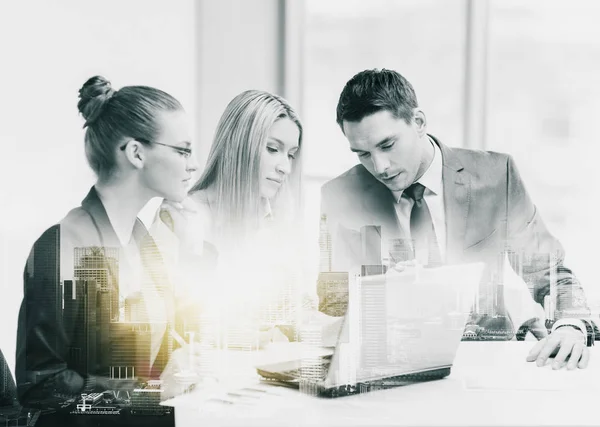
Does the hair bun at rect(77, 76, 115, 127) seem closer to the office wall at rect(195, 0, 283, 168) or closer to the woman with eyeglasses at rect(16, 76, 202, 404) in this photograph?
the woman with eyeglasses at rect(16, 76, 202, 404)

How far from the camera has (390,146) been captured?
2.40m

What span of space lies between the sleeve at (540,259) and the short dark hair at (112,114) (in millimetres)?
1229

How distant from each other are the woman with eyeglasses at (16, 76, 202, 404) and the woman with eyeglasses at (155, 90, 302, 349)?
10 centimetres

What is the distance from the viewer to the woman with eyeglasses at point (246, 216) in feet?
7.83

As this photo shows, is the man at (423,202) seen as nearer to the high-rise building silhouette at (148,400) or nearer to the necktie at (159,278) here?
the necktie at (159,278)

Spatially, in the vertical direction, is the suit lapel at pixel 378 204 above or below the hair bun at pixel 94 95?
below

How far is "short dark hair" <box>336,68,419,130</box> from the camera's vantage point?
2389 millimetres

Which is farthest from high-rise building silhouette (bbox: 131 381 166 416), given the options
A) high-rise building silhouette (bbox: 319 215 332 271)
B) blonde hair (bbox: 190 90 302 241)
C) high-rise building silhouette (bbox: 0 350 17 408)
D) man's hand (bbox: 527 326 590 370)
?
man's hand (bbox: 527 326 590 370)

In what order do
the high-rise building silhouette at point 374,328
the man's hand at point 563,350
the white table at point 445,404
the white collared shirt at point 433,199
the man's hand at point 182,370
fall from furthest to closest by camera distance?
the white collared shirt at point 433,199 < the man's hand at point 182,370 < the man's hand at point 563,350 < the high-rise building silhouette at point 374,328 < the white table at point 445,404

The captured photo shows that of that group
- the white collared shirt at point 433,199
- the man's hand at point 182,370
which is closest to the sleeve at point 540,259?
the white collared shirt at point 433,199

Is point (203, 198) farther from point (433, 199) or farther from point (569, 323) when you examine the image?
point (569, 323)

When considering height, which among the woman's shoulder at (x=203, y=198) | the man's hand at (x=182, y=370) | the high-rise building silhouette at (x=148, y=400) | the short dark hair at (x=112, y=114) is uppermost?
the short dark hair at (x=112, y=114)

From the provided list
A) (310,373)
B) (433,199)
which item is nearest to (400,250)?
(433,199)

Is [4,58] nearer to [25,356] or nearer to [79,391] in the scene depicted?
[25,356]
